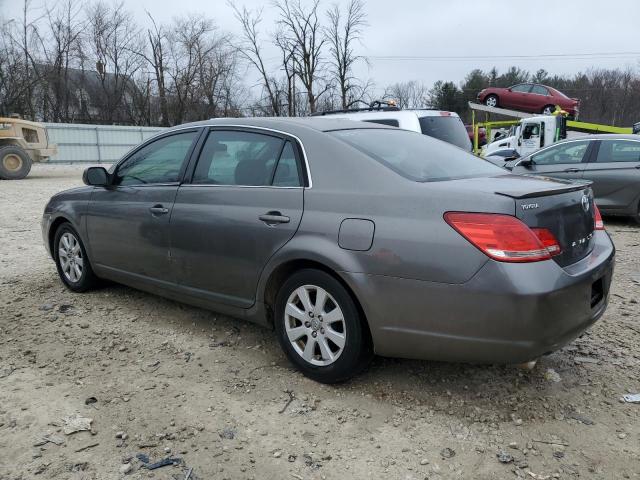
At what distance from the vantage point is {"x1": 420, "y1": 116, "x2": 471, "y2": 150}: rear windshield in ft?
28.7

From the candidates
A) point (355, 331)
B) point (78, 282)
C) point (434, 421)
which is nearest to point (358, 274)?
point (355, 331)

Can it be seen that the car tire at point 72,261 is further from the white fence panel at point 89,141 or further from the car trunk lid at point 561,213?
the white fence panel at point 89,141

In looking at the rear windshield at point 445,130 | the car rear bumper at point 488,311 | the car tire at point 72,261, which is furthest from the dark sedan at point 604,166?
the car tire at point 72,261

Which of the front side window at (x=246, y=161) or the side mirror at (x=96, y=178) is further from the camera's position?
the side mirror at (x=96, y=178)

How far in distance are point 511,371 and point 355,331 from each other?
3.52 feet

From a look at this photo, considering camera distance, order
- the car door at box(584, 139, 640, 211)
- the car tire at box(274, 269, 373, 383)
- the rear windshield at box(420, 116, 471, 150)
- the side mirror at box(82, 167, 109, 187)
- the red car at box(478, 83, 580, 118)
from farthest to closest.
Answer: the red car at box(478, 83, 580, 118) → the rear windshield at box(420, 116, 471, 150) → the car door at box(584, 139, 640, 211) → the side mirror at box(82, 167, 109, 187) → the car tire at box(274, 269, 373, 383)

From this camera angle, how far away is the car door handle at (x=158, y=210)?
3.80 m

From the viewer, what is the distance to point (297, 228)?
301 cm

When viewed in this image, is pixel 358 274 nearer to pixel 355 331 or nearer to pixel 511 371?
pixel 355 331

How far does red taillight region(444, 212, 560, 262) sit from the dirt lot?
90cm

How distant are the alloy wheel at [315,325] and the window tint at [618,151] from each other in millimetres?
7558

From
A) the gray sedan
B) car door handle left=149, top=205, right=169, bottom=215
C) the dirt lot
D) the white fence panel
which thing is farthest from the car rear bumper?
the white fence panel

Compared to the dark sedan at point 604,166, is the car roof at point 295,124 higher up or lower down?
higher up

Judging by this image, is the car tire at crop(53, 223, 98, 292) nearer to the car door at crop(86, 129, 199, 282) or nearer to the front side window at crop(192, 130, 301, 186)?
the car door at crop(86, 129, 199, 282)
